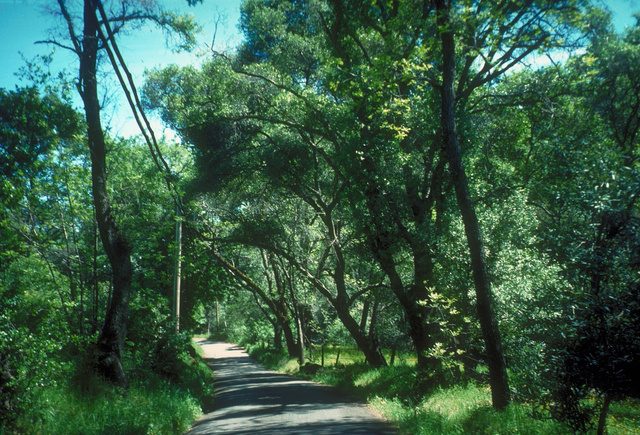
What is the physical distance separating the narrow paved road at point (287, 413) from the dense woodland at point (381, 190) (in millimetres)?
1732

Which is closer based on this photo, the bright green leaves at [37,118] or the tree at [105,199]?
the tree at [105,199]

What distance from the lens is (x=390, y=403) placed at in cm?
1134

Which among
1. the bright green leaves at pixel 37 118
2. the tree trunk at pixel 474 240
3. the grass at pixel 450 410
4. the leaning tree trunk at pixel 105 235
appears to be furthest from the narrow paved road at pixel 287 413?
the bright green leaves at pixel 37 118

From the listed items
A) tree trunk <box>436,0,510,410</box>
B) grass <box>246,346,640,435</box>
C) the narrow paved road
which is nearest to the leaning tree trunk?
the narrow paved road

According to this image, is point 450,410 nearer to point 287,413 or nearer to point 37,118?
point 287,413

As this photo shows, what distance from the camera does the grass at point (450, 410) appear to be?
693 centimetres

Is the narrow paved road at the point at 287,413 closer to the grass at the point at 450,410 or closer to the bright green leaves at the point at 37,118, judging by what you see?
the grass at the point at 450,410

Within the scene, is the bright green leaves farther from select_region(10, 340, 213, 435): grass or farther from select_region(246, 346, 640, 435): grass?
select_region(246, 346, 640, 435): grass

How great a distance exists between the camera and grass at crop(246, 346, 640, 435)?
693 centimetres

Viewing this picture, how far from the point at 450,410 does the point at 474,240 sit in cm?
392

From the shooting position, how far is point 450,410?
9.14m

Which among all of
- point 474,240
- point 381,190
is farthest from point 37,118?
point 474,240

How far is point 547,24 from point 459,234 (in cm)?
510

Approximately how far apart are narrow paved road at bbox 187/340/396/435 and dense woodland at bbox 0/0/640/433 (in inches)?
68.2
